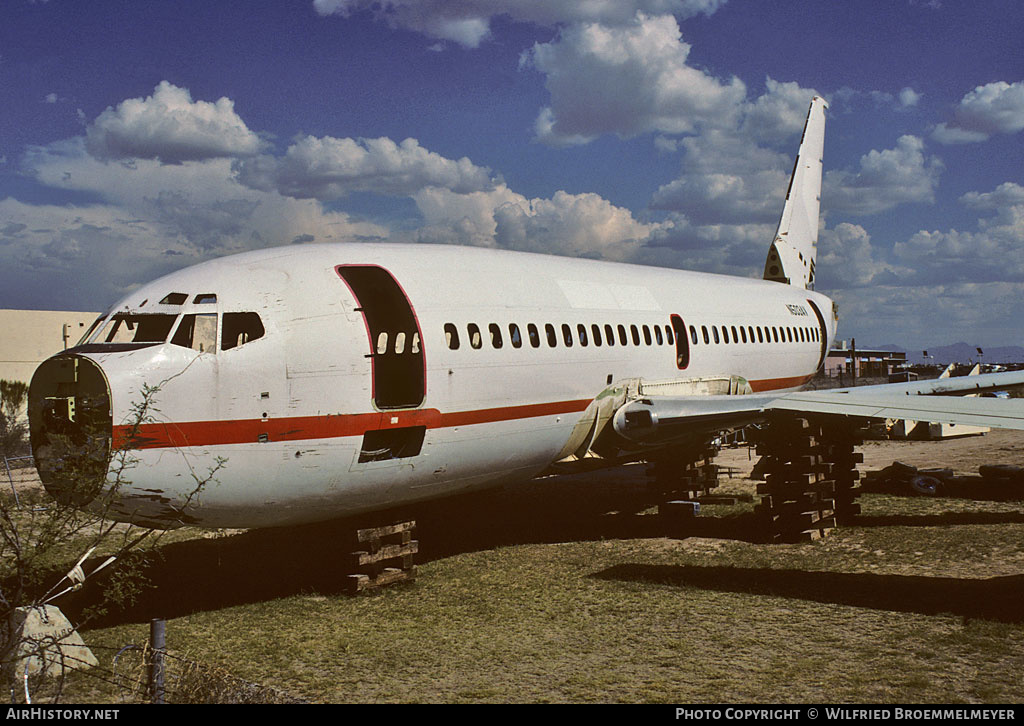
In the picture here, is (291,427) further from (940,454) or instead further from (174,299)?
(940,454)

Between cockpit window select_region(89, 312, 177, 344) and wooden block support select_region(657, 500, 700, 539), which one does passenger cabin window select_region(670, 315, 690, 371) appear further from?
cockpit window select_region(89, 312, 177, 344)

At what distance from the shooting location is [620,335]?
14.3m

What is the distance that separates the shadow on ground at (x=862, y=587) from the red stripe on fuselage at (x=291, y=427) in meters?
3.67

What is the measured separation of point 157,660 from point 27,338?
42.2m

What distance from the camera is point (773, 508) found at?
48.9ft

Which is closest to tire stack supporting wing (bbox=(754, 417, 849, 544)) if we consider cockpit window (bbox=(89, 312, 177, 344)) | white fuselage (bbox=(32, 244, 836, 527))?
white fuselage (bbox=(32, 244, 836, 527))

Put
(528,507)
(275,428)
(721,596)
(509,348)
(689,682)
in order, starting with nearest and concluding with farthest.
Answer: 1. (689,682)
2. (275,428)
3. (721,596)
4. (509,348)
5. (528,507)

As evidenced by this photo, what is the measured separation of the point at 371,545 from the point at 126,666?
3817mm

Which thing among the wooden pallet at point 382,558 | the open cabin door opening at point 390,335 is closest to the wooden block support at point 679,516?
the wooden pallet at point 382,558

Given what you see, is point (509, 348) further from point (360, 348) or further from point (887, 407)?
point (887, 407)

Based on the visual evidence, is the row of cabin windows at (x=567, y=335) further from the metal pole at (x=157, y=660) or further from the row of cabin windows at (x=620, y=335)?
the metal pole at (x=157, y=660)

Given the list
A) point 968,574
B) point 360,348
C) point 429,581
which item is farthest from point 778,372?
point 360,348

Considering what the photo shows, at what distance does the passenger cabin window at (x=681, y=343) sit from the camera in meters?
16.0

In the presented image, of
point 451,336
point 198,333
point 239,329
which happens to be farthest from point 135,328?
point 451,336
